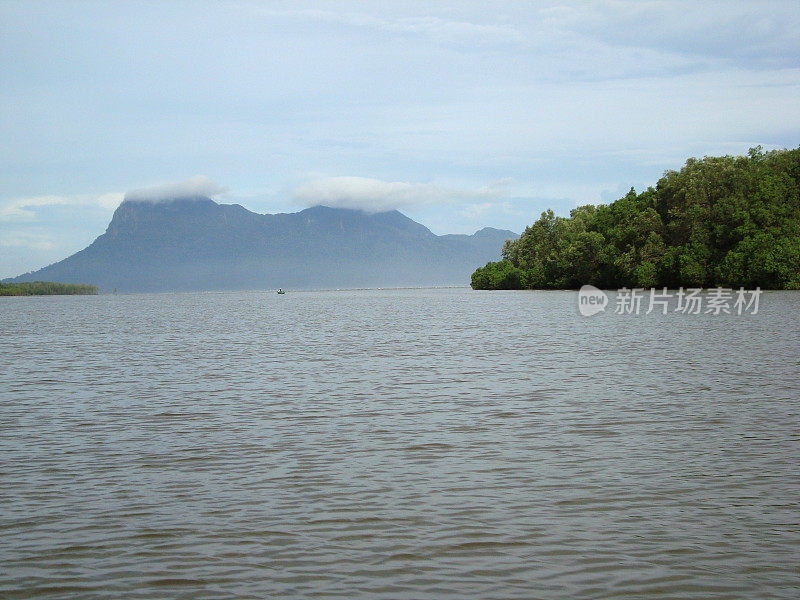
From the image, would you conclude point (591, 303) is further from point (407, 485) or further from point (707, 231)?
point (407, 485)

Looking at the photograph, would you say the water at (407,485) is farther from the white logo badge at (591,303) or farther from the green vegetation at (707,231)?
the green vegetation at (707,231)

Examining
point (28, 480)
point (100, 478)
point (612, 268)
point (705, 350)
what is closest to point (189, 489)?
point (100, 478)

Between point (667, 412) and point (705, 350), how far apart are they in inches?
673

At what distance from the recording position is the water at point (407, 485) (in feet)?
29.2

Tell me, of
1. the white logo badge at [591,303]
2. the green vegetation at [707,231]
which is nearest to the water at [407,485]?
the white logo badge at [591,303]

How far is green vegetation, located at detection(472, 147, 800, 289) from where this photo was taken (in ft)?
381

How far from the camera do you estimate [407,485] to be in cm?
1252

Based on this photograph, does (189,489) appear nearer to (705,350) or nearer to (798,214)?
(705,350)

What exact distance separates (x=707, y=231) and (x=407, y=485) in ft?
402

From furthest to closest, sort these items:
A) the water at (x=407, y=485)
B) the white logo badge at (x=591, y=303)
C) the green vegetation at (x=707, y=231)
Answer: the green vegetation at (x=707, y=231), the white logo badge at (x=591, y=303), the water at (x=407, y=485)

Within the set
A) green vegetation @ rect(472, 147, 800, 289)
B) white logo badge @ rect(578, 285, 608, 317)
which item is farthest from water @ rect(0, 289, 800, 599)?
green vegetation @ rect(472, 147, 800, 289)

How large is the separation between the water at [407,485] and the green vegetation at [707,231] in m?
97.9

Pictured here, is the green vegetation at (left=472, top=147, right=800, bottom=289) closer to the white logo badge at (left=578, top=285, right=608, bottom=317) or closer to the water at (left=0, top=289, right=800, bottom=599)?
the white logo badge at (left=578, top=285, right=608, bottom=317)

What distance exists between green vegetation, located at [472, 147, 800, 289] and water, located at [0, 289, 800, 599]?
97.9 m
